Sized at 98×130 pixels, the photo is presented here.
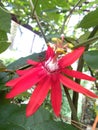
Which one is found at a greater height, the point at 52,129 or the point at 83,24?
the point at 83,24

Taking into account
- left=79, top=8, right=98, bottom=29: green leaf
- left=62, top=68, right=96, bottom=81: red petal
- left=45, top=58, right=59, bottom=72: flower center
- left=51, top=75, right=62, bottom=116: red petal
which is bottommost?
left=51, top=75, right=62, bottom=116: red petal

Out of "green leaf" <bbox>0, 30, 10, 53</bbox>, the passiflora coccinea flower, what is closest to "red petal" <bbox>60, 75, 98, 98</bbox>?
the passiflora coccinea flower

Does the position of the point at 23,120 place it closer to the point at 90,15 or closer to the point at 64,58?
the point at 64,58

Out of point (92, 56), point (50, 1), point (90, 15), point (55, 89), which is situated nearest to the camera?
point (55, 89)

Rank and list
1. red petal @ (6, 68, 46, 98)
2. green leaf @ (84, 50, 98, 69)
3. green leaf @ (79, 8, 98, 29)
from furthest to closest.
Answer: green leaf @ (79, 8, 98, 29) → green leaf @ (84, 50, 98, 69) → red petal @ (6, 68, 46, 98)

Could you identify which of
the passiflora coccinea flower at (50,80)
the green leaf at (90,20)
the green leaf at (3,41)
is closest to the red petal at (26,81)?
the passiflora coccinea flower at (50,80)

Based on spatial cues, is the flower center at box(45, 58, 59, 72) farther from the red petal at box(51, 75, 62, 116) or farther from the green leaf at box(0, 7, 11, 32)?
the green leaf at box(0, 7, 11, 32)

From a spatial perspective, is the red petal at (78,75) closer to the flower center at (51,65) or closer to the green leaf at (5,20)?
the flower center at (51,65)

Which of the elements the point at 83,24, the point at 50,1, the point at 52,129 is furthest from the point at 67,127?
the point at 50,1
